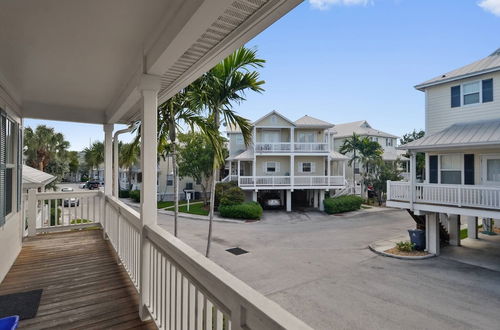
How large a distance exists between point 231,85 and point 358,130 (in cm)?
2560

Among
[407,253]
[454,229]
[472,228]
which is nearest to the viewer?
[407,253]

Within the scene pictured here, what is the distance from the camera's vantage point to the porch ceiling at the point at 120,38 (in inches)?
62.6

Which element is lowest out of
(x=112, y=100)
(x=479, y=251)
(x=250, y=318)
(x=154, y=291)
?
(x=479, y=251)

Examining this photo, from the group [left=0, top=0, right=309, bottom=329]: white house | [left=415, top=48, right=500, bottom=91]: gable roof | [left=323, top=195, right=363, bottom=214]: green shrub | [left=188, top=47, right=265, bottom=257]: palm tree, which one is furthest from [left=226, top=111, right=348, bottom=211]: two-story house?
[left=0, top=0, right=309, bottom=329]: white house

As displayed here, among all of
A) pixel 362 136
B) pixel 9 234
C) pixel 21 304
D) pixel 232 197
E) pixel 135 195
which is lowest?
pixel 135 195

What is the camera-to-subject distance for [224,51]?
6.56 ft

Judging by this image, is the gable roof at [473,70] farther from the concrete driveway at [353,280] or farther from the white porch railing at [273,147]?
the white porch railing at [273,147]

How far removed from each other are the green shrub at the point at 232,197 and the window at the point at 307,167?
5438 millimetres

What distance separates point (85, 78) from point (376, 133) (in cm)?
2984

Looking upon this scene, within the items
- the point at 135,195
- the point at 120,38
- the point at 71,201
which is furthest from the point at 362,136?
the point at 120,38

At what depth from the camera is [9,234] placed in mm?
3652

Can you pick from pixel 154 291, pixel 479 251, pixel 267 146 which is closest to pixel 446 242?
pixel 479 251

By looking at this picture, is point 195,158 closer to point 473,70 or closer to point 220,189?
point 220,189

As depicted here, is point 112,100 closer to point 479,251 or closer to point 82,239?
point 82,239
